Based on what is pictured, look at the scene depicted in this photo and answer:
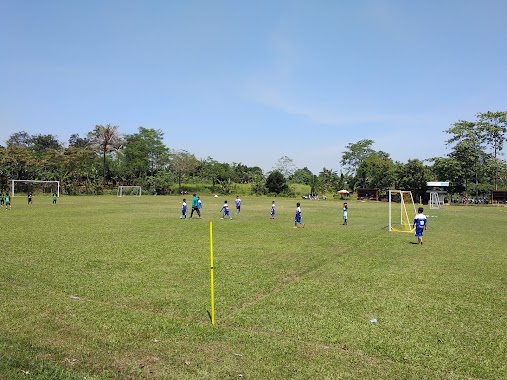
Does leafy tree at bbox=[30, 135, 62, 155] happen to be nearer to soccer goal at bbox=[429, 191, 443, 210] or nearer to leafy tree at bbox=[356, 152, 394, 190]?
leafy tree at bbox=[356, 152, 394, 190]

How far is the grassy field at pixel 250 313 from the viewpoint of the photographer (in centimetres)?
587

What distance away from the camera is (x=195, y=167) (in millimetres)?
94500

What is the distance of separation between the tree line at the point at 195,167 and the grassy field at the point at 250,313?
2417 inches

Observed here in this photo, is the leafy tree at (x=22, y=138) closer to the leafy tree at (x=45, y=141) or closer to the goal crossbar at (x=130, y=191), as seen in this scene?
the leafy tree at (x=45, y=141)

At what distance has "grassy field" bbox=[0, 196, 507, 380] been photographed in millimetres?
5867

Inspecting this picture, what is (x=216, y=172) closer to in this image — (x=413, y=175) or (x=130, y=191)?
(x=130, y=191)

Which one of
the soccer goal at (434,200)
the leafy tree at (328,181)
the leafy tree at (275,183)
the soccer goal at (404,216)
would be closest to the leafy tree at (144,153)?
the leafy tree at (275,183)

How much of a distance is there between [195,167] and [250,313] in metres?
87.7

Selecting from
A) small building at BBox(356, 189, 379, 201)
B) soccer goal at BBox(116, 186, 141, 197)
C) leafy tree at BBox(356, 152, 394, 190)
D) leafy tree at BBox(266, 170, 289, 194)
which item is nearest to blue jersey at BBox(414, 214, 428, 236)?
small building at BBox(356, 189, 379, 201)

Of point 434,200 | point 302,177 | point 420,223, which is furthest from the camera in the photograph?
point 302,177

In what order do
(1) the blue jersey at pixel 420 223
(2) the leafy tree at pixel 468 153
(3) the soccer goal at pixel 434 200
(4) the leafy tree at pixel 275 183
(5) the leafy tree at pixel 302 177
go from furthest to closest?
(5) the leafy tree at pixel 302 177
(4) the leafy tree at pixel 275 183
(2) the leafy tree at pixel 468 153
(3) the soccer goal at pixel 434 200
(1) the blue jersey at pixel 420 223

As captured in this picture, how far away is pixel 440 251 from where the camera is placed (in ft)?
55.3

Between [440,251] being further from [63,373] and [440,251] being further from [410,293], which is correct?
[63,373]

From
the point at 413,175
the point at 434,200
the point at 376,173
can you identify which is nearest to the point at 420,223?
the point at 434,200
